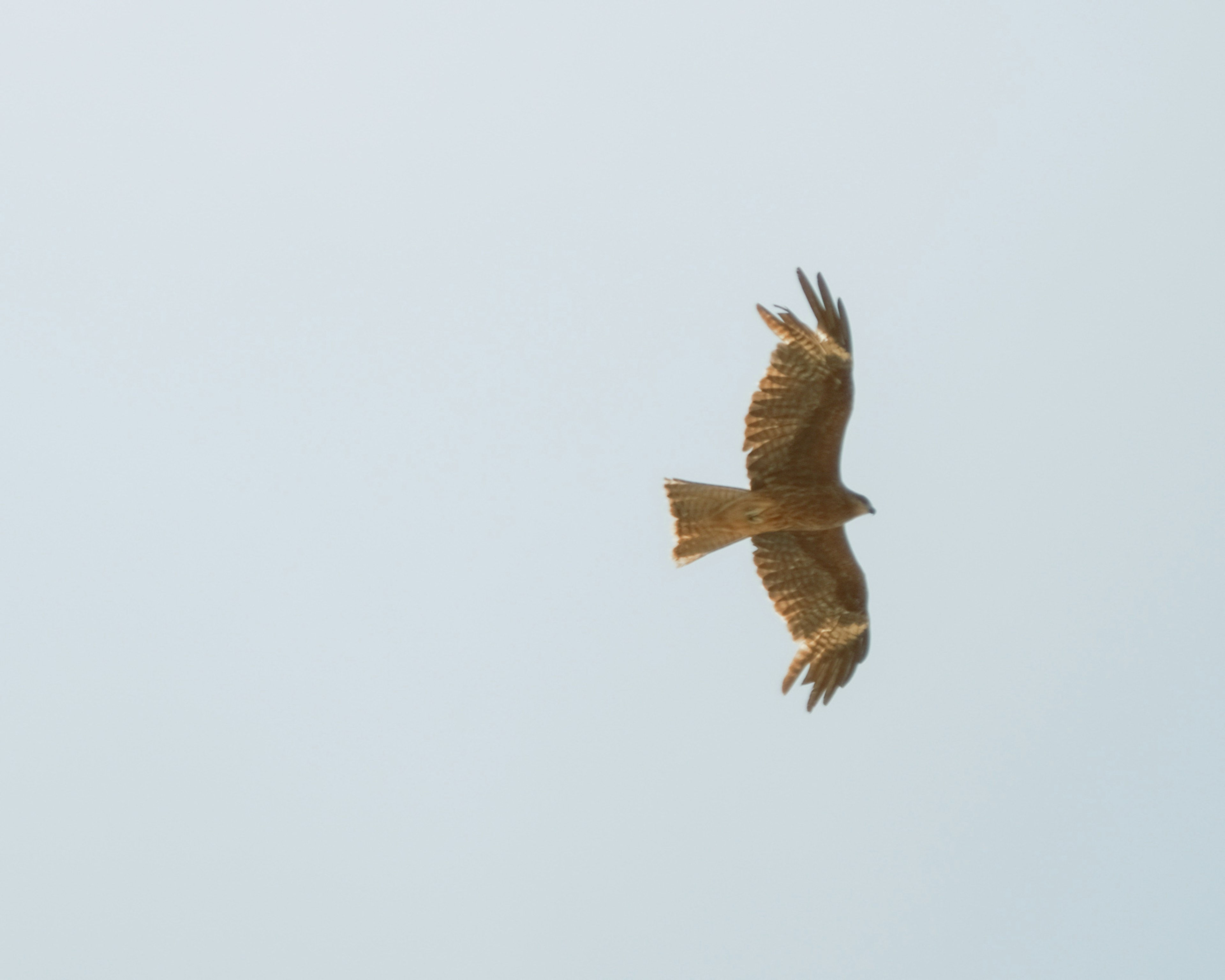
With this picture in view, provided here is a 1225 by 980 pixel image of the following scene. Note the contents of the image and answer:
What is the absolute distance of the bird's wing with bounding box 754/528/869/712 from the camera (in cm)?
1174

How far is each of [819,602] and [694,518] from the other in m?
1.71

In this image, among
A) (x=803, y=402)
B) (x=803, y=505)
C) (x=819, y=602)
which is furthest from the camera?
(x=819, y=602)

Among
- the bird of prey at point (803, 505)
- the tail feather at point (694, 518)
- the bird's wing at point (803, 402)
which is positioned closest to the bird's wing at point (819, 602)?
the bird of prey at point (803, 505)

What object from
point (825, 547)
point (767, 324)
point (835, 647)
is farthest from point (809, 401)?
point (835, 647)

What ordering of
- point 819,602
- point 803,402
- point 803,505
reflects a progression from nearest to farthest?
point 803,402 → point 803,505 → point 819,602

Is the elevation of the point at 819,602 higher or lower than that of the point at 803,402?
lower

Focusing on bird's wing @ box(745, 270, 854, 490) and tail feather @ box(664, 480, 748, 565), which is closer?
bird's wing @ box(745, 270, 854, 490)

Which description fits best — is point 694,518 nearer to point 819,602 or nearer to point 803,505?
point 803,505

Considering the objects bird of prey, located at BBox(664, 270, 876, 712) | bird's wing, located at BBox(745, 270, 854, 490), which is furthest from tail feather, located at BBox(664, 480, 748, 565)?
bird's wing, located at BBox(745, 270, 854, 490)

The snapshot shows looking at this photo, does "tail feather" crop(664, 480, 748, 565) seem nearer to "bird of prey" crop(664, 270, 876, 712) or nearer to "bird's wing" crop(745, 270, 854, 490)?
"bird of prey" crop(664, 270, 876, 712)

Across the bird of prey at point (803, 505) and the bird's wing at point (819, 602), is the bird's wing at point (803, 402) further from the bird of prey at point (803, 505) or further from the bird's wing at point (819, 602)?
the bird's wing at point (819, 602)

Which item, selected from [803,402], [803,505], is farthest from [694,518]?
[803,402]

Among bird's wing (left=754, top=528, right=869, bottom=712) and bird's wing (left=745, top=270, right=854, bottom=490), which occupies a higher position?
bird's wing (left=745, top=270, right=854, bottom=490)

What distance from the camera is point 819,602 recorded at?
39.1 feet
